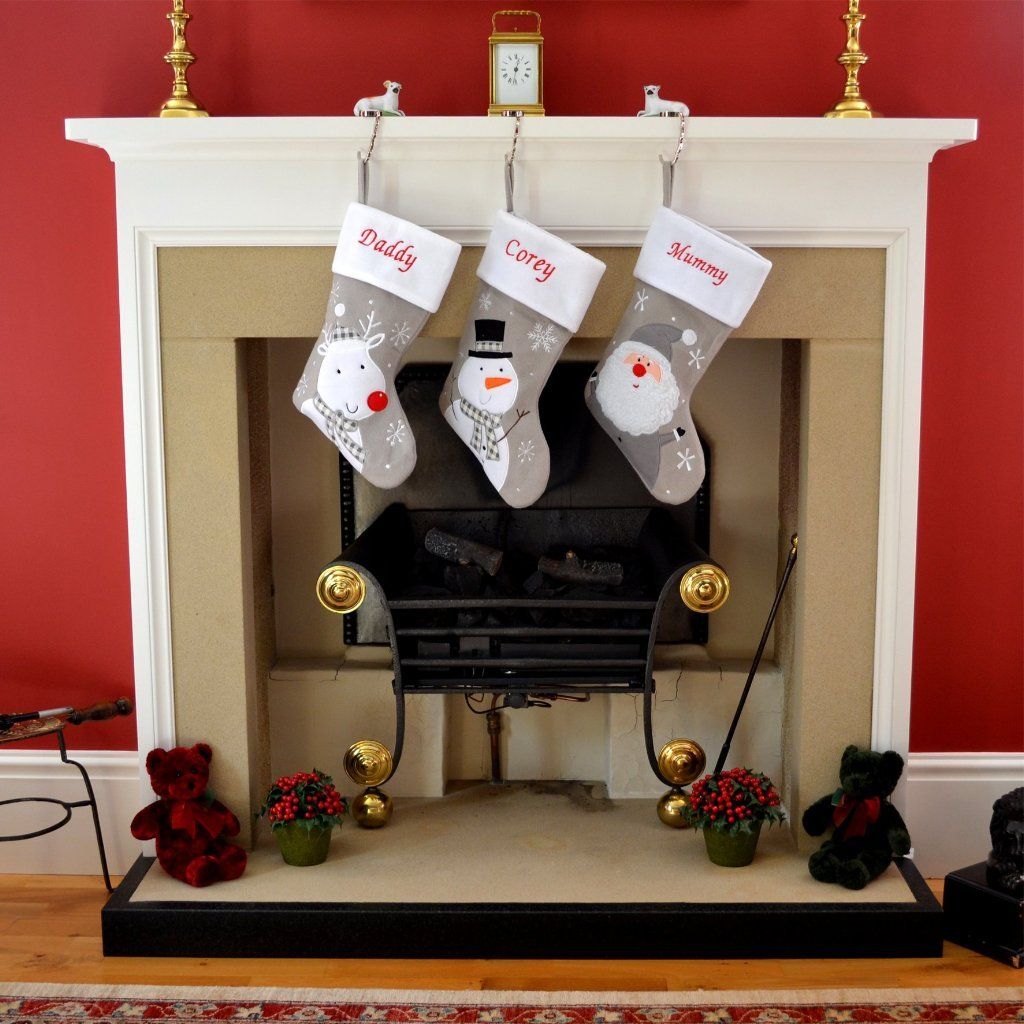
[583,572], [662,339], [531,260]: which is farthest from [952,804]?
[531,260]

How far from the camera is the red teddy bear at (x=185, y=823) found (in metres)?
1.95

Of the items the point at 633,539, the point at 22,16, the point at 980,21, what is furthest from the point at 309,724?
the point at 980,21

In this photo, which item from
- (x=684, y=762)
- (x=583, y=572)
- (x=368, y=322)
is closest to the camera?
(x=368, y=322)

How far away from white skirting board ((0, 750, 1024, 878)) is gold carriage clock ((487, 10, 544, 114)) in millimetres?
1459

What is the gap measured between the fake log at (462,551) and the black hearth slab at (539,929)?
0.61 metres

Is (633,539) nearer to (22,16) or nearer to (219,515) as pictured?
(219,515)

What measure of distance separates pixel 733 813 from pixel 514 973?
1.54ft

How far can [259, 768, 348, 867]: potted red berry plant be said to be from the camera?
6.47 feet

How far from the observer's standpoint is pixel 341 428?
6.16ft

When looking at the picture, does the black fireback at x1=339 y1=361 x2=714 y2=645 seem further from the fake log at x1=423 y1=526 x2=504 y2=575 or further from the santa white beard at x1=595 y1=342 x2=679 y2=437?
the santa white beard at x1=595 y1=342 x2=679 y2=437

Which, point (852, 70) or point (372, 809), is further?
point (372, 809)

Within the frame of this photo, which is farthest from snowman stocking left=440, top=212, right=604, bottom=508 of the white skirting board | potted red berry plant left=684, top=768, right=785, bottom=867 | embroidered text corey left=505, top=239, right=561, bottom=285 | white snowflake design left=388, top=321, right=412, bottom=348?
the white skirting board

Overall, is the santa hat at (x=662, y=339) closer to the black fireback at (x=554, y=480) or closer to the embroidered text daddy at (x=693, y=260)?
the embroidered text daddy at (x=693, y=260)

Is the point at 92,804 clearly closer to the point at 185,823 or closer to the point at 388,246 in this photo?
the point at 185,823
